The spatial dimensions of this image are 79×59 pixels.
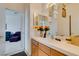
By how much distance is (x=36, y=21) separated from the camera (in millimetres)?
1943

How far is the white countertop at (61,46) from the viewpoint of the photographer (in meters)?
1.60

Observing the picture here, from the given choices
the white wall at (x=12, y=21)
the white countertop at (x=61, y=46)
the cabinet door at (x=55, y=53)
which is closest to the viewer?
the white countertop at (x=61, y=46)

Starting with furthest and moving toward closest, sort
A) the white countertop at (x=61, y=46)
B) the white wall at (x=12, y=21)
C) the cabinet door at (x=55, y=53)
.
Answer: the white wall at (x=12, y=21) < the cabinet door at (x=55, y=53) < the white countertop at (x=61, y=46)

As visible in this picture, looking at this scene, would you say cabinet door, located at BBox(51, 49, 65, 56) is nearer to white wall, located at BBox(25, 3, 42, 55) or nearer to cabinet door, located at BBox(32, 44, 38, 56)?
cabinet door, located at BBox(32, 44, 38, 56)

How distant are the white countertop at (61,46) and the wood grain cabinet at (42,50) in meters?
0.04

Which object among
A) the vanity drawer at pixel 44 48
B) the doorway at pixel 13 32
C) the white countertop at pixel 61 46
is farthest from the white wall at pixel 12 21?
the vanity drawer at pixel 44 48

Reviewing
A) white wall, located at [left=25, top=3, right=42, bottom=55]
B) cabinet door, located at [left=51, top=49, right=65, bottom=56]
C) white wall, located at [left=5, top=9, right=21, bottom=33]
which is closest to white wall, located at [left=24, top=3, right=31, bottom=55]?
white wall, located at [left=25, top=3, right=42, bottom=55]

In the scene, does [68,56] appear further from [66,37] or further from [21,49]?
[21,49]

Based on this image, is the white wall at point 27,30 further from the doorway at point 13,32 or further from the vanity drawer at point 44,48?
the vanity drawer at point 44,48

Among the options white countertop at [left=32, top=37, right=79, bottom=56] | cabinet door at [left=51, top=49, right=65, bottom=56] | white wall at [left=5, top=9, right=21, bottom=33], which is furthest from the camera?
white wall at [left=5, top=9, right=21, bottom=33]

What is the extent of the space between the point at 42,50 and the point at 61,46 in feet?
0.94

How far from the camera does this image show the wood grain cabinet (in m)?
1.78

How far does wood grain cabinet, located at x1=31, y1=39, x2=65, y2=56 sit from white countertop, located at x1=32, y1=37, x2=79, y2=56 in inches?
1.7

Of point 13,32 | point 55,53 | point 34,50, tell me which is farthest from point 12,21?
point 55,53
